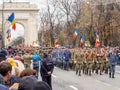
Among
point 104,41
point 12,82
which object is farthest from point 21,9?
point 12,82

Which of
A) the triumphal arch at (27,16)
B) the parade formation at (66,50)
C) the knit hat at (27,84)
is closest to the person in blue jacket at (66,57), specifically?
the parade formation at (66,50)

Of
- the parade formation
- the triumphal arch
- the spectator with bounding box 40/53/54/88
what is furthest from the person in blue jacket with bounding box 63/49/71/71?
the triumphal arch

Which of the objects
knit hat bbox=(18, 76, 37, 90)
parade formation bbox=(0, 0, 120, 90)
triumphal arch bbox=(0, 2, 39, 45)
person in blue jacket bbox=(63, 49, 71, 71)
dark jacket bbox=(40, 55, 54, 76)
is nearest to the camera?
knit hat bbox=(18, 76, 37, 90)

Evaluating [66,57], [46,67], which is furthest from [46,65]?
[66,57]

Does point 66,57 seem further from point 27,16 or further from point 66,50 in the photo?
point 27,16

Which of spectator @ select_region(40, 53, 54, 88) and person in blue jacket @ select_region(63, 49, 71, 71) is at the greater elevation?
spectator @ select_region(40, 53, 54, 88)

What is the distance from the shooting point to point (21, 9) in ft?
315

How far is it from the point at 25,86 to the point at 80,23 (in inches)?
2261

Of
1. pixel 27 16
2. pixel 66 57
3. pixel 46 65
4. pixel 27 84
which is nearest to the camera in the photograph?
pixel 27 84

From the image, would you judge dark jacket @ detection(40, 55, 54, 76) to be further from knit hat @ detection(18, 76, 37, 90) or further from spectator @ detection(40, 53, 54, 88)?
knit hat @ detection(18, 76, 37, 90)

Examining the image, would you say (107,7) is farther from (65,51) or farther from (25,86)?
(25,86)

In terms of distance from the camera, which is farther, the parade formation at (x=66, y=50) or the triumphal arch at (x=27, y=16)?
the triumphal arch at (x=27, y=16)

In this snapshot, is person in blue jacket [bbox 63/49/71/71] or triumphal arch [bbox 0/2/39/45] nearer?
person in blue jacket [bbox 63/49/71/71]

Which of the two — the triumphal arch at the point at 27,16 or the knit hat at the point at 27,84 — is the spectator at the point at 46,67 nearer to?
the knit hat at the point at 27,84
